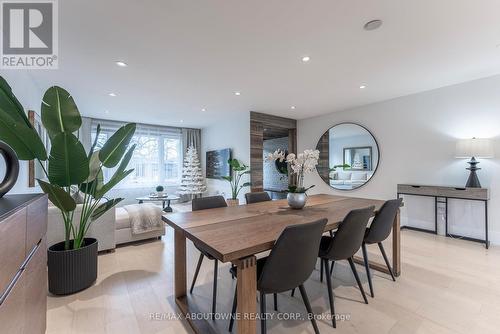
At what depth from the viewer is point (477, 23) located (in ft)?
6.79

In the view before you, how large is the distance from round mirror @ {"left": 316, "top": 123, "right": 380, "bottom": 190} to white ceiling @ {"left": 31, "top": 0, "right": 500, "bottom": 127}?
94 cm

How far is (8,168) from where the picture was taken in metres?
1.13

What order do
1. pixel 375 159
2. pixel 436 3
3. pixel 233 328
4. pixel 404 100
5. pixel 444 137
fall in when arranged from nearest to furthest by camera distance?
pixel 233 328
pixel 436 3
pixel 444 137
pixel 404 100
pixel 375 159

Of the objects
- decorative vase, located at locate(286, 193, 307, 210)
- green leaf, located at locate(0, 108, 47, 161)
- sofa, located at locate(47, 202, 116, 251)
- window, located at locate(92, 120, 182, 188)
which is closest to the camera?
green leaf, located at locate(0, 108, 47, 161)

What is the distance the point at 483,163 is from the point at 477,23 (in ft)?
8.13

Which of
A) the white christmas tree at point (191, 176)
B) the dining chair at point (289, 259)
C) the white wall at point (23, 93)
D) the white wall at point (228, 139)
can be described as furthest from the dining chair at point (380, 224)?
the white christmas tree at point (191, 176)

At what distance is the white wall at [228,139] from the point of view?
17.9 ft

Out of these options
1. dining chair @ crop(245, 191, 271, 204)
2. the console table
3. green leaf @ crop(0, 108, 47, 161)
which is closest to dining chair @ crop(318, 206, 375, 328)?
dining chair @ crop(245, 191, 271, 204)

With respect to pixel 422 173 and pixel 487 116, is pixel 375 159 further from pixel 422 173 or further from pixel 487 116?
pixel 487 116

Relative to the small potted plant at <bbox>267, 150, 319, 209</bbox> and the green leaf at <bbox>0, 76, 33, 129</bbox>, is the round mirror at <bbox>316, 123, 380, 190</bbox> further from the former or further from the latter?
the green leaf at <bbox>0, 76, 33, 129</bbox>

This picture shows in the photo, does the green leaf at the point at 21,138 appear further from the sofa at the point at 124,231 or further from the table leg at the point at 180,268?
the sofa at the point at 124,231

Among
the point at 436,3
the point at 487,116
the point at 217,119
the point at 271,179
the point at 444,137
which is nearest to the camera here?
the point at 436,3

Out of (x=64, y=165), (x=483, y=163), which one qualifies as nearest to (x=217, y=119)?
(x=64, y=165)

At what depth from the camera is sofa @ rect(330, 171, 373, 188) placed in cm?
481
